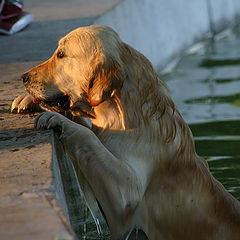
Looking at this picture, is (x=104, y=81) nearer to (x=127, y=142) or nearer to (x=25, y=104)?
(x=127, y=142)

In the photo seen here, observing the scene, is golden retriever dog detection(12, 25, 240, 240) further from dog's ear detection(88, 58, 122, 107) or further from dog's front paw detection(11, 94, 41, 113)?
dog's front paw detection(11, 94, 41, 113)

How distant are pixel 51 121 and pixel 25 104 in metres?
0.59

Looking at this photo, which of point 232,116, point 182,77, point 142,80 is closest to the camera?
point 142,80

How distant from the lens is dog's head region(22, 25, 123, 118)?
3.39m

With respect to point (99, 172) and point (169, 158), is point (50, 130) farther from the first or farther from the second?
point (169, 158)

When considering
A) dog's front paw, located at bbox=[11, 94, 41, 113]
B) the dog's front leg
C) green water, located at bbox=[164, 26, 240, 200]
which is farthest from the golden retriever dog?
green water, located at bbox=[164, 26, 240, 200]

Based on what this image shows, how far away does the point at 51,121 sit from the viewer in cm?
340

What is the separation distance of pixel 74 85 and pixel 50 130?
29 centimetres

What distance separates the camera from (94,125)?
358 centimetres

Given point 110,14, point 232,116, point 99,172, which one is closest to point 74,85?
point 99,172

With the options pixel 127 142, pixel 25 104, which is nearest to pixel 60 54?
pixel 25 104

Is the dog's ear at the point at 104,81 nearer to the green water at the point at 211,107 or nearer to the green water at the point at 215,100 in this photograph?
the green water at the point at 211,107

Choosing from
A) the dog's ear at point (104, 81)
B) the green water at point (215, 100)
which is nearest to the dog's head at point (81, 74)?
the dog's ear at point (104, 81)

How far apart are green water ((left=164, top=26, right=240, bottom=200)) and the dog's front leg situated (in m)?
1.61
